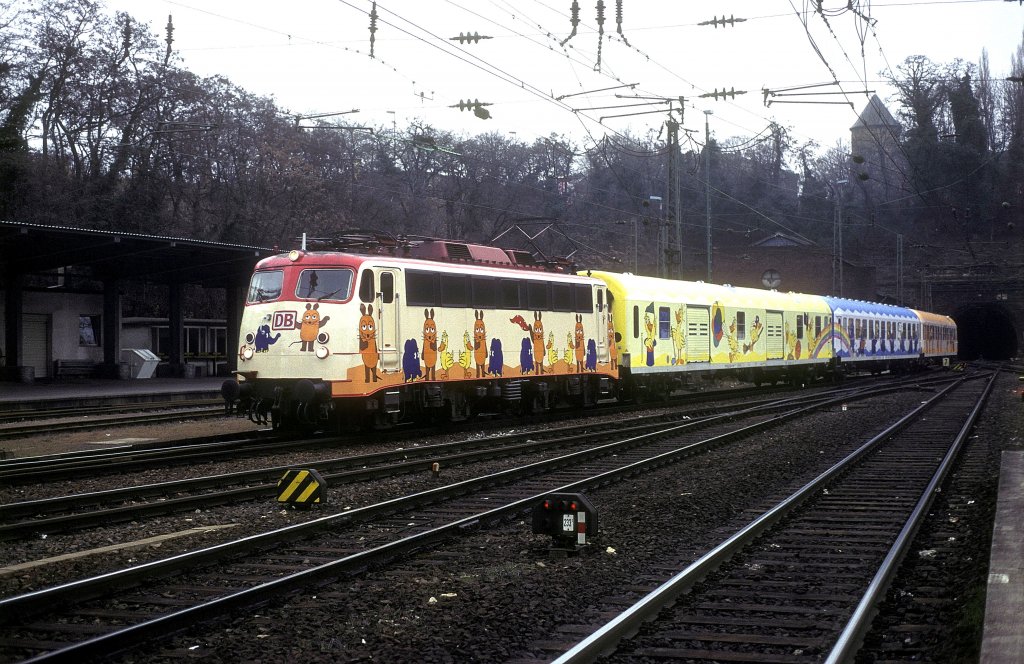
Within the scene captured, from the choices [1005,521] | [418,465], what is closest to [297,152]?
[418,465]

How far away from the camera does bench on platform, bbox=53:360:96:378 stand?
A: 38969 mm

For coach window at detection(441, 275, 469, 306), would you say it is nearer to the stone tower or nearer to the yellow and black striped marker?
the yellow and black striped marker

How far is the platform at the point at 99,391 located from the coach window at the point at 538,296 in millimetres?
12877

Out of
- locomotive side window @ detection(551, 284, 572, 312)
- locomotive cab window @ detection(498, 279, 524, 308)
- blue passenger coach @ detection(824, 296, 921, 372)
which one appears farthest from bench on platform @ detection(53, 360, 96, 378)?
blue passenger coach @ detection(824, 296, 921, 372)

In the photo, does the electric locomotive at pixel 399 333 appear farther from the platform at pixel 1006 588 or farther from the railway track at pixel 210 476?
the platform at pixel 1006 588

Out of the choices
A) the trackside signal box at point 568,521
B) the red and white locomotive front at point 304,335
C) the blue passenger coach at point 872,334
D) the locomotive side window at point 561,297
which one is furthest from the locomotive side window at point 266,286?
the blue passenger coach at point 872,334

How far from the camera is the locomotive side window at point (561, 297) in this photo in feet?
76.7

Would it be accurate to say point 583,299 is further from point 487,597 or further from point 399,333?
point 487,597

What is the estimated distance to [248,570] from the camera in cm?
844

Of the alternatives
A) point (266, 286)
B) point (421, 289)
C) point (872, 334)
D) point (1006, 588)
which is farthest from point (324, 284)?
point (872, 334)

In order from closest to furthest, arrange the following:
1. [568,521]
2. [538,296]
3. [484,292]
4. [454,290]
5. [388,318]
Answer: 1. [568,521]
2. [388,318]
3. [454,290]
4. [484,292]
5. [538,296]

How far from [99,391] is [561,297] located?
623 inches

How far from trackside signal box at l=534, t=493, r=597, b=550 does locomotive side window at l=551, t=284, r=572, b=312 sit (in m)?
14.1

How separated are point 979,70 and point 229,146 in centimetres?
6600
